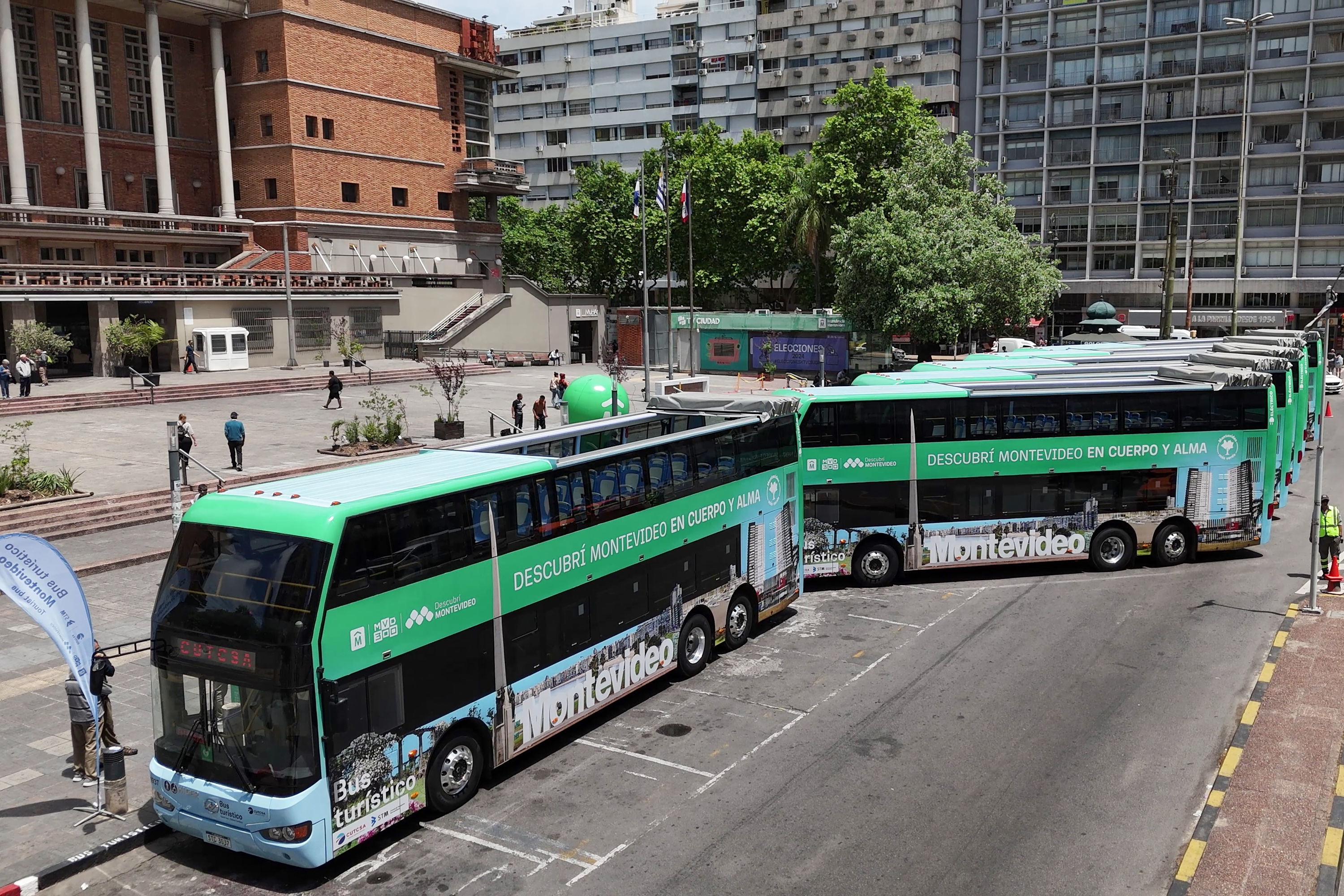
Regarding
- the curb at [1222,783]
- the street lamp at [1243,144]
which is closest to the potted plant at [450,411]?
the curb at [1222,783]

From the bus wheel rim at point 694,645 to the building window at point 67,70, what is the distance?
5437cm

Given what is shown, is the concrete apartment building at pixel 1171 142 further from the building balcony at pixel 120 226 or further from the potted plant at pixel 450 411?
the building balcony at pixel 120 226

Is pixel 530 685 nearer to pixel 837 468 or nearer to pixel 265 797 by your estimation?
pixel 265 797

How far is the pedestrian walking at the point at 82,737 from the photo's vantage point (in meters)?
12.2

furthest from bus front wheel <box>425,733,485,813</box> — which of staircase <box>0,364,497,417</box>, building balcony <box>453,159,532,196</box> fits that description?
building balcony <box>453,159,532,196</box>

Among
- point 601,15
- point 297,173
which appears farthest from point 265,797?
point 601,15

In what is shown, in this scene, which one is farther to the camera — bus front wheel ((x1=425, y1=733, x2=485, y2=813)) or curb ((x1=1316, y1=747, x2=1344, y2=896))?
bus front wheel ((x1=425, y1=733, x2=485, y2=813))

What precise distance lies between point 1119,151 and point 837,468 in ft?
211

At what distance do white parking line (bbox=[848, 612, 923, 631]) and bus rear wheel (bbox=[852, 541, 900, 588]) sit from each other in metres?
1.75

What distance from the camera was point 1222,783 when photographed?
12.7m

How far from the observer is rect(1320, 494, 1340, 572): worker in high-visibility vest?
20812 millimetres

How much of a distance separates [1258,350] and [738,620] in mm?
20028

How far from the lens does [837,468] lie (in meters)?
20.9

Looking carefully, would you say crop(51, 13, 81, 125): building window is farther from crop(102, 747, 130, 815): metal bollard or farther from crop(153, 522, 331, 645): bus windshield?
crop(153, 522, 331, 645): bus windshield
